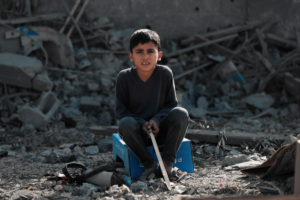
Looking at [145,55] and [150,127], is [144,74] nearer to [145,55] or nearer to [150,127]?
[145,55]

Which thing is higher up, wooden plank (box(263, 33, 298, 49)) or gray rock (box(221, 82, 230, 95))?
wooden plank (box(263, 33, 298, 49))

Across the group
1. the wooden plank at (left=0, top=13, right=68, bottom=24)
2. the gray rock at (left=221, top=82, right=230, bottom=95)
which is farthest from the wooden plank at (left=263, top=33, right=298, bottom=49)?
the wooden plank at (left=0, top=13, right=68, bottom=24)

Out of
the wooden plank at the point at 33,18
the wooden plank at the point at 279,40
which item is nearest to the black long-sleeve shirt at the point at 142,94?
the wooden plank at the point at 33,18

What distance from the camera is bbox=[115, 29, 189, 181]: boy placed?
8.36 feet

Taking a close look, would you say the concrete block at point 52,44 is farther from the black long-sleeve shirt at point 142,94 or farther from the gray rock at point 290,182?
the gray rock at point 290,182

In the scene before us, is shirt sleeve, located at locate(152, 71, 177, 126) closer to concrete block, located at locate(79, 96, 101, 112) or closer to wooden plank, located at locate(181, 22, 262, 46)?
concrete block, located at locate(79, 96, 101, 112)

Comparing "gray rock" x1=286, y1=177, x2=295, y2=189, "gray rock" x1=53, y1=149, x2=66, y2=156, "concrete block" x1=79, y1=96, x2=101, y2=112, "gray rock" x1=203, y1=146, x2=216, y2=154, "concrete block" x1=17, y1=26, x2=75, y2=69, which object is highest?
"concrete block" x1=17, y1=26, x2=75, y2=69

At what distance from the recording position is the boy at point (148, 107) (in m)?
2.55

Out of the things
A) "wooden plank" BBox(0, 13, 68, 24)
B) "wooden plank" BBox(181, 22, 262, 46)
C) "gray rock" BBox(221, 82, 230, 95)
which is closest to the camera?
"wooden plank" BBox(0, 13, 68, 24)

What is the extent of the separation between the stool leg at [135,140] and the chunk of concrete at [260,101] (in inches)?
171

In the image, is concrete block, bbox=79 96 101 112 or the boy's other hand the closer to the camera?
the boy's other hand

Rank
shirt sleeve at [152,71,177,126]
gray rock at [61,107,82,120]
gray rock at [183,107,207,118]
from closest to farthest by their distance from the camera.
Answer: shirt sleeve at [152,71,177,126] → gray rock at [61,107,82,120] → gray rock at [183,107,207,118]

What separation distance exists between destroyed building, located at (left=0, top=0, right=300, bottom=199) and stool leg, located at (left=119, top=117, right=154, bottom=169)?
0.21 m

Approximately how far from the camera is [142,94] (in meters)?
2.76
